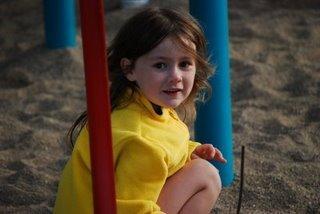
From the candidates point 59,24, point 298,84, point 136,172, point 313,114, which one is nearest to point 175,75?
point 136,172

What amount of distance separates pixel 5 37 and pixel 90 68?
2.84m

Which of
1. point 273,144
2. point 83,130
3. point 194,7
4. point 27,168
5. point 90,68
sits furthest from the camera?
point 273,144

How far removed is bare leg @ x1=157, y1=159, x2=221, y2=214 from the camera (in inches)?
71.1

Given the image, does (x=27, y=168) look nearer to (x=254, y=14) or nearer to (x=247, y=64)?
(x=247, y=64)

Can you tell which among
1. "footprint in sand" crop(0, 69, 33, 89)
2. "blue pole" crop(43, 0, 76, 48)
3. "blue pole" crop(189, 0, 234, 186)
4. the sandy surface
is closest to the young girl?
"blue pole" crop(189, 0, 234, 186)

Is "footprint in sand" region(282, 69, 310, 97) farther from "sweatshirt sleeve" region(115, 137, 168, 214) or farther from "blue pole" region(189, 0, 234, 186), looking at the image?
"sweatshirt sleeve" region(115, 137, 168, 214)

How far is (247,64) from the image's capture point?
11.4 feet

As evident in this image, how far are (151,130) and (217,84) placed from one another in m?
0.59

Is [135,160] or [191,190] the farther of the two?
[191,190]

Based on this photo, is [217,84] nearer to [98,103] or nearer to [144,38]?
[144,38]

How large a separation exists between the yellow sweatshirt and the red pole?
0.22 metres

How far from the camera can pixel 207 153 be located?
1.95 m

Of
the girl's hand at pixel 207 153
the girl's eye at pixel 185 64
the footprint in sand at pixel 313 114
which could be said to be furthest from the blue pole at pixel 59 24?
the girl's eye at pixel 185 64

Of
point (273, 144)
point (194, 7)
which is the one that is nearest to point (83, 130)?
point (194, 7)
